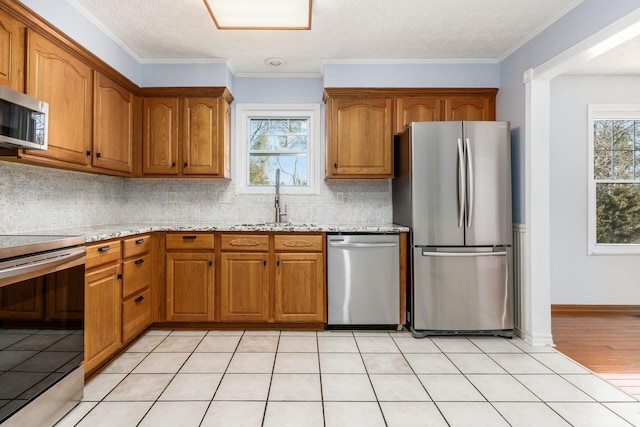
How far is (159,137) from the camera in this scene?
3432 mm

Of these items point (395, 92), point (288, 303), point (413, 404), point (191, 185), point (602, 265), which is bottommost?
point (413, 404)

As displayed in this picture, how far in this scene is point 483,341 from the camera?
2957 mm

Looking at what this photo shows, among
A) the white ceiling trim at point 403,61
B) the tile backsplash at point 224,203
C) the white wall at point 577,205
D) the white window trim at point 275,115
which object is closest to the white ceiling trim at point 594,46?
the white ceiling trim at point 403,61

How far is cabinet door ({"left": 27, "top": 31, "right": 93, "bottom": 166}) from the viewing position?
83.7 inches

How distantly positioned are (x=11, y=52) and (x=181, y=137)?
1.53 metres

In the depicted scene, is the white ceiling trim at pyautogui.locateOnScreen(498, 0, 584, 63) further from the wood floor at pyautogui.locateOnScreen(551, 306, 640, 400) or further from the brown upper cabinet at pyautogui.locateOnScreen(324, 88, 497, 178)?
the wood floor at pyautogui.locateOnScreen(551, 306, 640, 400)

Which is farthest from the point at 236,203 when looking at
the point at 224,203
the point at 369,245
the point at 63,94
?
the point at 63,94

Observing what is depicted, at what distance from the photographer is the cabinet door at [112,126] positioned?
2.78 m

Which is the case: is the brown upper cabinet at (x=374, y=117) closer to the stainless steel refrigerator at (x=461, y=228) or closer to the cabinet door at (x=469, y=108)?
the cabinet door at (x=469, y=108)

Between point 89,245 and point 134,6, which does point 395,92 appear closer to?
point 134,6

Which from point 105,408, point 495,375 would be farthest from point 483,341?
point 105,408

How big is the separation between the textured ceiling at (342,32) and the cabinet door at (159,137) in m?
0.46

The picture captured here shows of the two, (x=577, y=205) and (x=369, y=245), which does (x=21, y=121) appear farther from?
(x=577, y=205)

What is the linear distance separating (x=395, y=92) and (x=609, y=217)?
2.63 metres
